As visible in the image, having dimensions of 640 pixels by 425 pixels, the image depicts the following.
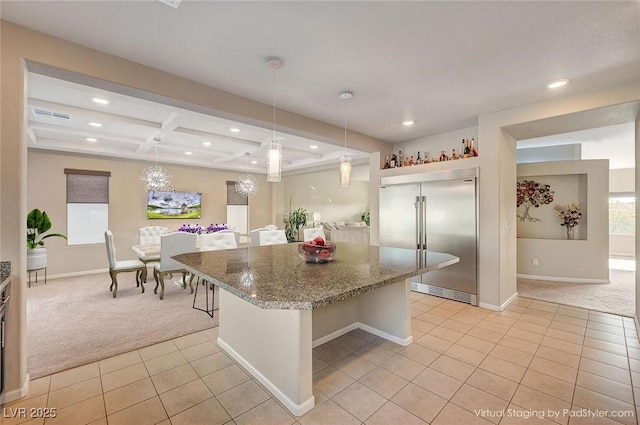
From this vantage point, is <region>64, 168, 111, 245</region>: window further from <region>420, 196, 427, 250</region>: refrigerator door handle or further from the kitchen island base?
<region>420, 196, 427, 250</region>: refrigerator door handle

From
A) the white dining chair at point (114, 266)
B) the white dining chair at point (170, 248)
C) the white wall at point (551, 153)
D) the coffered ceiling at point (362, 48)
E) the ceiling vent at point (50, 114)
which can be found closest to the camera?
the coffered ceiling at point (362, 48)

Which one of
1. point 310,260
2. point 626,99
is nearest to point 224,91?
point 310,260

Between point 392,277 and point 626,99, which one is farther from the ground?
point 626,99

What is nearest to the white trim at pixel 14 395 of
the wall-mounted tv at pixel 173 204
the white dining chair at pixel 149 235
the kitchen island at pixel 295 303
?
the kitchen island at pixel 295 303

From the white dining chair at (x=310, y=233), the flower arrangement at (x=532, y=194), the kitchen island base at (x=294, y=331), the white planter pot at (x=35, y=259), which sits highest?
the flower arrangement at (x=532, y=194)

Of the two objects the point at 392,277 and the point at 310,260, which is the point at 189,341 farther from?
the point at 392,277

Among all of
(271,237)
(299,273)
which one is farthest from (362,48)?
(271,237)

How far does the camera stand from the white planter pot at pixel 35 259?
14.0 ft

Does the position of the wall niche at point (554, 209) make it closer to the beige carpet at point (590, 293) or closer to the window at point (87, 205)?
the beige carpet at point (590, 293)

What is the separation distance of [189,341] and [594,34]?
4.31 m

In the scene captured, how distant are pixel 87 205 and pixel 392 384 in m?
6.68

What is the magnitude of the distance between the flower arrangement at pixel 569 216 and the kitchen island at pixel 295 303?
14.6 ft

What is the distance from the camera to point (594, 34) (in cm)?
200

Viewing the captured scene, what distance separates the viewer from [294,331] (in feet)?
5.78
